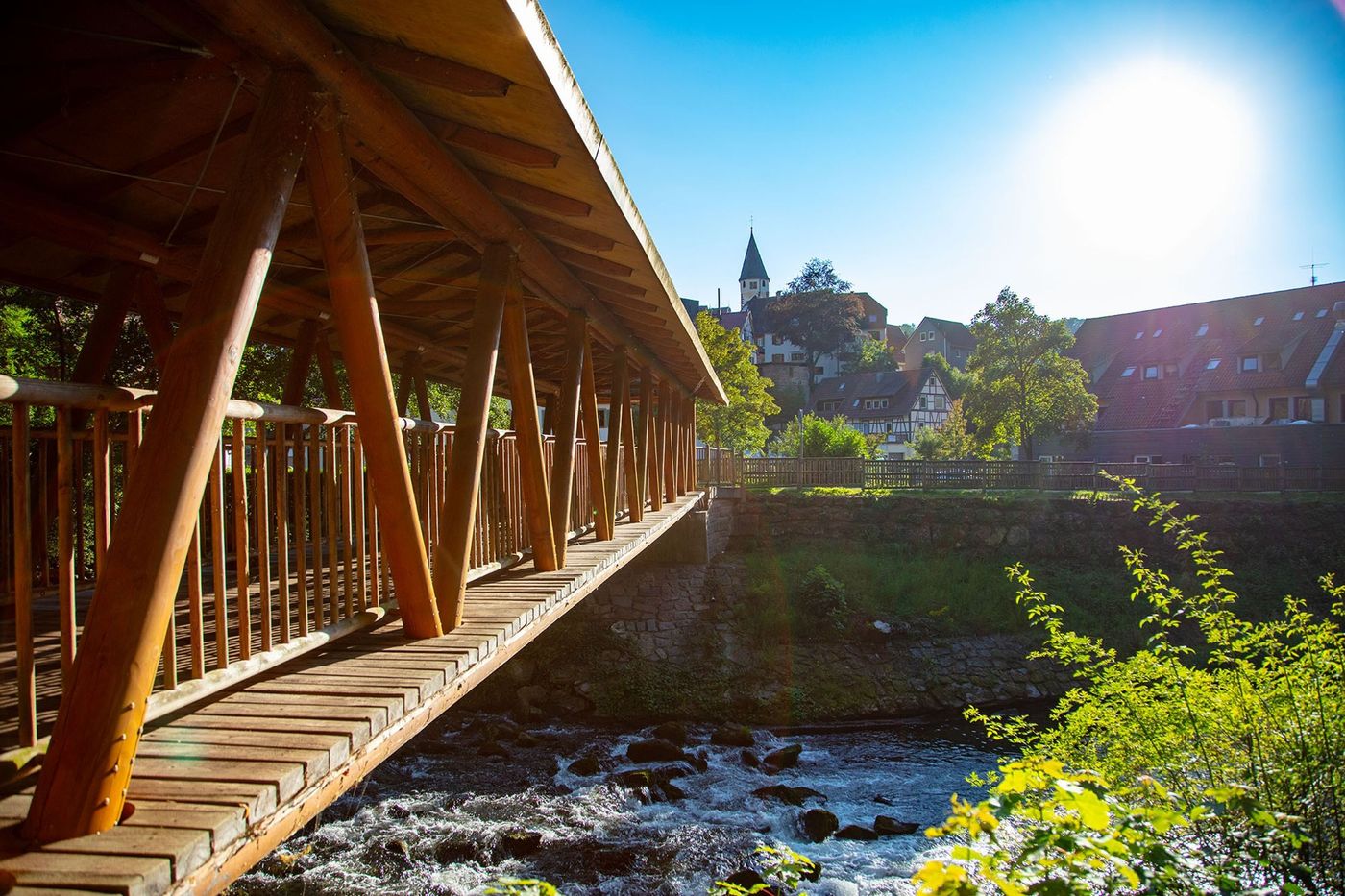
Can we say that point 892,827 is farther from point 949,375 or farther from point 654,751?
point 949,375

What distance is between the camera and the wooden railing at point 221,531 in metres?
2.09

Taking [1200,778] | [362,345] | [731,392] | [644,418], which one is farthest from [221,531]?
[731,392]

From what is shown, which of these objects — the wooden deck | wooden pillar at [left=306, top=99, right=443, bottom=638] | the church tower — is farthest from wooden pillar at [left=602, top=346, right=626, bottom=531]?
the church tower

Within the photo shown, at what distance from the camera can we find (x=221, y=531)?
273cm

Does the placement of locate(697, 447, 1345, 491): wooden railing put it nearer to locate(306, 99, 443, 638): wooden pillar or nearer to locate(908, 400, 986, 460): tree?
locate(908, 400, 986, 460): tree

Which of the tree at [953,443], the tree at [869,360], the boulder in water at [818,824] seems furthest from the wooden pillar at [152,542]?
the tree at [869,360]

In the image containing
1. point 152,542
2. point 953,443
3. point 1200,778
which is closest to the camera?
point 152,542

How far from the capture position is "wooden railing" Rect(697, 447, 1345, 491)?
81.6 feet

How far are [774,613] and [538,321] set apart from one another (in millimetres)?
11230

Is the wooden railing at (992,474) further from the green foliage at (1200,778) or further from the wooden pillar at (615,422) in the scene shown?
the green foliage at (1200,778)

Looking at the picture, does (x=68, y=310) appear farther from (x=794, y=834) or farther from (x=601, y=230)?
(x=794, y=834)

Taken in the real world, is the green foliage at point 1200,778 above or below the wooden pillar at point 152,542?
below

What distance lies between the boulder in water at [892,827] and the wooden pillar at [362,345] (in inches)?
340

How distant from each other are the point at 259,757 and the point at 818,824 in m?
9.26
